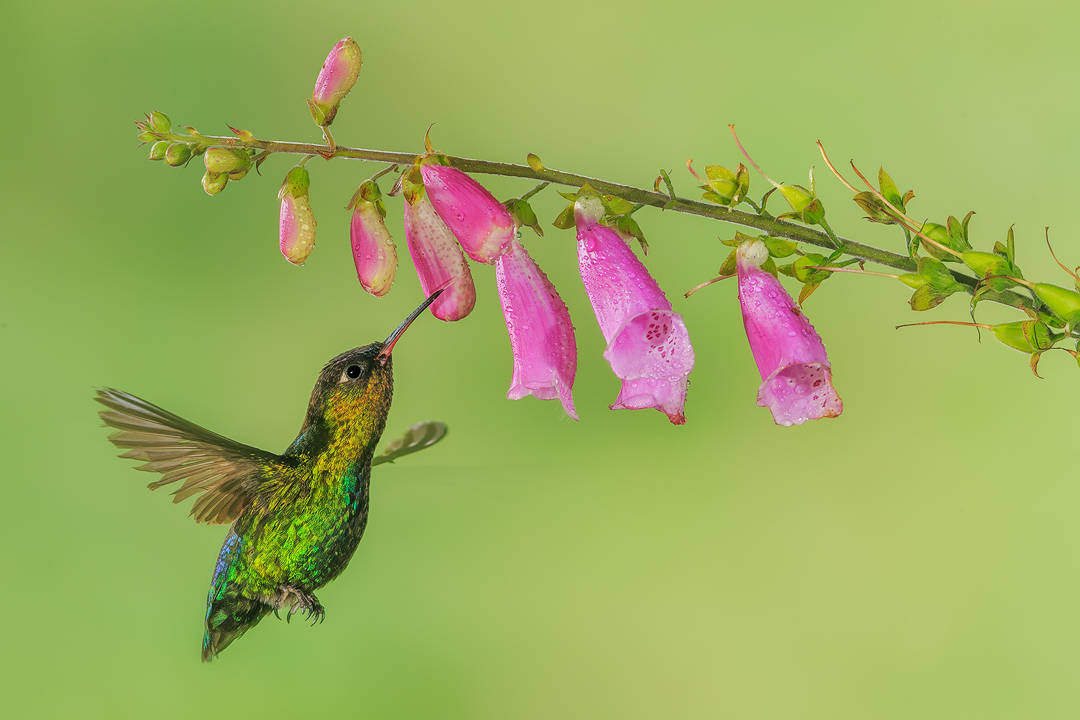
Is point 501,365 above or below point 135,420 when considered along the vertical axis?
above

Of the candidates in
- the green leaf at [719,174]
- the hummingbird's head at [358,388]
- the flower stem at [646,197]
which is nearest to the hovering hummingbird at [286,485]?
the hummingbird's head at [358,388]

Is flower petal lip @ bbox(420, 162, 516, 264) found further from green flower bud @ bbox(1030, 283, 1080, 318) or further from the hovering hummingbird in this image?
green flower bud @ bbox(1030, 283, 1080, 318)

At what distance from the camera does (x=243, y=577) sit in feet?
2.56

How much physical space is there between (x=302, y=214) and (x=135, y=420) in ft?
0.73

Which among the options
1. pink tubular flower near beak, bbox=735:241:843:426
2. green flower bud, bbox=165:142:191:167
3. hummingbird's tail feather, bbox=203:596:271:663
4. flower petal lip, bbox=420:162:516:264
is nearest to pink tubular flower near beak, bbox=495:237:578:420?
flower petal lip, bbox=420:162:516:264

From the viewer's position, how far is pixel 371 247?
70 cm

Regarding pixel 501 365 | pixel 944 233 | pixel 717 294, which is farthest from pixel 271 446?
pixel 944 233

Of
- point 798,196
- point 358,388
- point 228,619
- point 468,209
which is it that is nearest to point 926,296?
point 798,196

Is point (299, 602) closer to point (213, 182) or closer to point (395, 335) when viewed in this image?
point (395, 335)

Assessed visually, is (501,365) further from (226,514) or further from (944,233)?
(944,233)

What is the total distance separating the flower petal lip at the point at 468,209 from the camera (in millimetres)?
627

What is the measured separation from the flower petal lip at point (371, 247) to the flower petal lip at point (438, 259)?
0.08ft

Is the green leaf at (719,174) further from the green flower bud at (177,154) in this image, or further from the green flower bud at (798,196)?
the green flower bud at (177,154)

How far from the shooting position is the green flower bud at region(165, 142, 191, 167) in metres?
0.61
